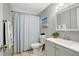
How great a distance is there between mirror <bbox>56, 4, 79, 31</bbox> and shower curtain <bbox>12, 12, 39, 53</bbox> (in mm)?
392

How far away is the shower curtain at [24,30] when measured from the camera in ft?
4.75

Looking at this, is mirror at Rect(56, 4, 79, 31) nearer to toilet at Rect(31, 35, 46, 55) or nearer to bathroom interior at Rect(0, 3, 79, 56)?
bathroom interior at Rect(0, 3, 79, 56)

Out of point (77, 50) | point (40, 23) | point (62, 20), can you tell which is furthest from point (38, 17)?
point (77, 50)

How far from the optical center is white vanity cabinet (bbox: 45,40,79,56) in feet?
3.92

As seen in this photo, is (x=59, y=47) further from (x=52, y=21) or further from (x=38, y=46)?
(x=52, y=21)

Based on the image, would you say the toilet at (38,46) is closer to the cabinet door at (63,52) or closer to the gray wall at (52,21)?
the gray wall at (52,21)

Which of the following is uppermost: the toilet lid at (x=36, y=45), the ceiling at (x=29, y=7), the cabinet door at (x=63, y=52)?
the ceiling at (x=29, y=7)

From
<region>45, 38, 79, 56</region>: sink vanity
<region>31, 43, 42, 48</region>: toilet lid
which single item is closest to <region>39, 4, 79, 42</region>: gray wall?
<region>45, 38, 79, 56</region>: sink vanity

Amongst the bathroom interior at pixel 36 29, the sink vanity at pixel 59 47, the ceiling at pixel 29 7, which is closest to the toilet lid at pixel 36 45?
the bathroom interior at pixel 36 29

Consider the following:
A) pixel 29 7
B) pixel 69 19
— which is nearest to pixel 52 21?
pixel 69 19

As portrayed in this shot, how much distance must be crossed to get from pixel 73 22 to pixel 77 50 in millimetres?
548

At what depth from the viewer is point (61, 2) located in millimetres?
1396

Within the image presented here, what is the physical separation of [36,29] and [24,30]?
0.20 metres

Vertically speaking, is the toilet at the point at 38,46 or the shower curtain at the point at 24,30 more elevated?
the shower curtain at the point at 24,30
